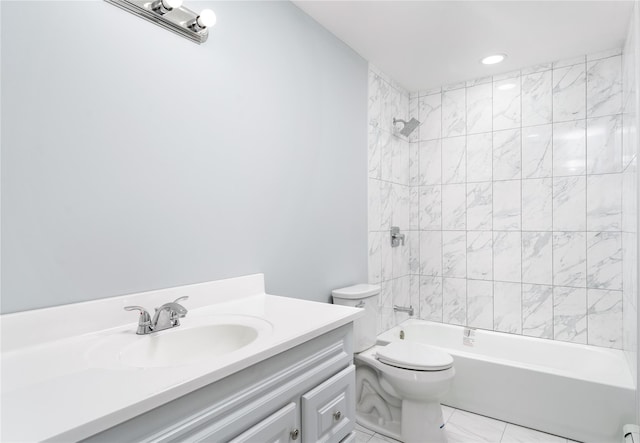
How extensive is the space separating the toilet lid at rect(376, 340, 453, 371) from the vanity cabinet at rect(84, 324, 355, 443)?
819mm

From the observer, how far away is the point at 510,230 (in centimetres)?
281

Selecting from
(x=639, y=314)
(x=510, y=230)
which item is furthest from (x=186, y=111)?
(x=510, y=230)

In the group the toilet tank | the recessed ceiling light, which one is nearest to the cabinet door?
the toilet tank

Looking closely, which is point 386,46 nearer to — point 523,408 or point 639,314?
point 639,314

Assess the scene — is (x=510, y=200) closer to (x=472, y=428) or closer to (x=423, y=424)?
(x=472, y=428)

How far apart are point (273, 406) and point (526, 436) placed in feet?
6.46

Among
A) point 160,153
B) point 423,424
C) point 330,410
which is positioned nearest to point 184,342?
point 330,410

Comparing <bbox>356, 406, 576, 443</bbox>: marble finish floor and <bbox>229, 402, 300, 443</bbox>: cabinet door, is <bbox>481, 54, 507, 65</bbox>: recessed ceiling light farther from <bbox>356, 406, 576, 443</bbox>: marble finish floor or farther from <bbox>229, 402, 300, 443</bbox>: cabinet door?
<bbox>229, 402, 300, 443</bbox>: cabinet door

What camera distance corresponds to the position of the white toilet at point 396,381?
2.00 m

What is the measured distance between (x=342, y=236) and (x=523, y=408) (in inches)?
61.2

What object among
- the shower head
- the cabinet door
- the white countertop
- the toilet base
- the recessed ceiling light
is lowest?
the toilet base

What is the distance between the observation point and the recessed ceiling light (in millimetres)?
2549

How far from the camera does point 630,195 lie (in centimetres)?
199

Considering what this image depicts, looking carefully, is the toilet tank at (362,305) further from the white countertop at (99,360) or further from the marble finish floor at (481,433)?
the white countertop at (99,360)
